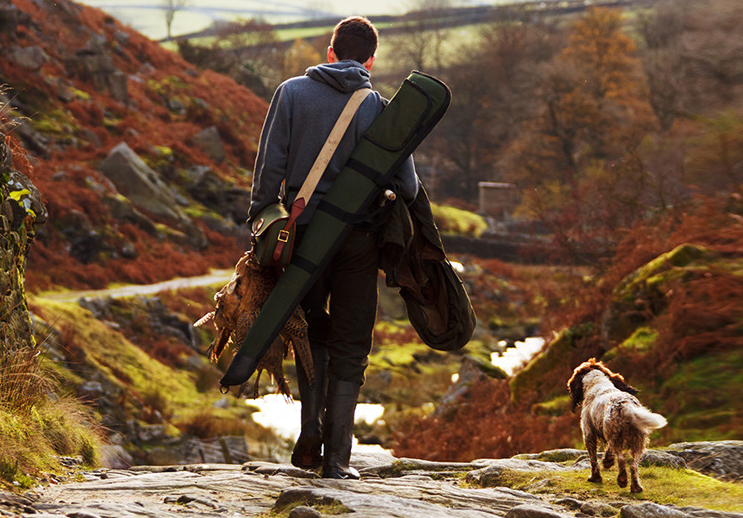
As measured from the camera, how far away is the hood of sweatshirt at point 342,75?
14.5 feet

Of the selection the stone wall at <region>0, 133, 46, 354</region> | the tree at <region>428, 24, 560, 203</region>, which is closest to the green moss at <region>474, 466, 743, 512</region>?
the stone wall at <region>0, 133, 46, 354</region>

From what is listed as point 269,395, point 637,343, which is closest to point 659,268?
point 637,343

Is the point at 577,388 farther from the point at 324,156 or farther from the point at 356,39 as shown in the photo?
the point at 356,39

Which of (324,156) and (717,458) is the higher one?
(324,156)

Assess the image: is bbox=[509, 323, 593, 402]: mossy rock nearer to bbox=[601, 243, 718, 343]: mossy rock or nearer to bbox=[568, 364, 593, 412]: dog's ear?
bbox=[601, 243, 718, 343]: mossy rock

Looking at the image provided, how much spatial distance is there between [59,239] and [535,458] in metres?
17.4

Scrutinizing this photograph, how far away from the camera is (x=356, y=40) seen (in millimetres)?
4504

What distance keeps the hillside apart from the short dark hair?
598 inches

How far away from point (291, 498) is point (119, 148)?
2356 centimetres

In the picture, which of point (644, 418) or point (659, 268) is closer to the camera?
point (644, 418)

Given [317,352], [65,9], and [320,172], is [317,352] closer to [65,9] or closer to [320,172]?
[320,172]

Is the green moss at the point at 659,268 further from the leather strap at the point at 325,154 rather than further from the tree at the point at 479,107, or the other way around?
the tree at the point at 479,107

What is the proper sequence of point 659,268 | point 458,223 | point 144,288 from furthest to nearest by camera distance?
point 458,223, point 144,288, point 659,268

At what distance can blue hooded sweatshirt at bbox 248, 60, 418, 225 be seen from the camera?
4395 mm
